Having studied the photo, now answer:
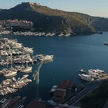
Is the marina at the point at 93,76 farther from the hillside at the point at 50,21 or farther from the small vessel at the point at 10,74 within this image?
the hillside at the point at 50,21

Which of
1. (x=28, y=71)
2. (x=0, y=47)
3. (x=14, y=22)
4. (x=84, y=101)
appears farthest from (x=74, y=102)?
(x=14, y=22)

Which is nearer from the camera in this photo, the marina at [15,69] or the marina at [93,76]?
the marina at [15,69]

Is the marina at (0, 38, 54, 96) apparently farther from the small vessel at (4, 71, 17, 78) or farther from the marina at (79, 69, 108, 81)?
the marina at (79, 69, 108, 81)

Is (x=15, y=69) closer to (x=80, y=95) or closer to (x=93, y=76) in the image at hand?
(x=93, y=76)

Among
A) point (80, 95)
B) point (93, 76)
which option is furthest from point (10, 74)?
point (80, 95)

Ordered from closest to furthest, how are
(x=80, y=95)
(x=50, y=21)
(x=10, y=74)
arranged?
(x=80, y=95) < (x=10, y=74) < (x=50, y=21)

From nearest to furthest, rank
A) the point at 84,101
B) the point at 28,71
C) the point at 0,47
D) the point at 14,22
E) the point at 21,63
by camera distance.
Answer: the point at 84,101
the point at 28,71
the point at 21,63
the point at 0,47
the point at 14,22

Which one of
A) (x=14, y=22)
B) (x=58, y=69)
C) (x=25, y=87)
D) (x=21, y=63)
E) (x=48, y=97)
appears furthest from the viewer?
(x=14, y=22)

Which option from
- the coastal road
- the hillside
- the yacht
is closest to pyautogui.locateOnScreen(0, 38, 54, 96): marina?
the yacht

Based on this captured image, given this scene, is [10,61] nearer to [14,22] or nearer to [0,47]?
[0,47]

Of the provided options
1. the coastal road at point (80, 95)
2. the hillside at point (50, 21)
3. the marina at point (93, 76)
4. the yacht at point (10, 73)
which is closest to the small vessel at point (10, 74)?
the yacht at point (10, 73)

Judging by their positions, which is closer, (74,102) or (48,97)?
(74,102)
